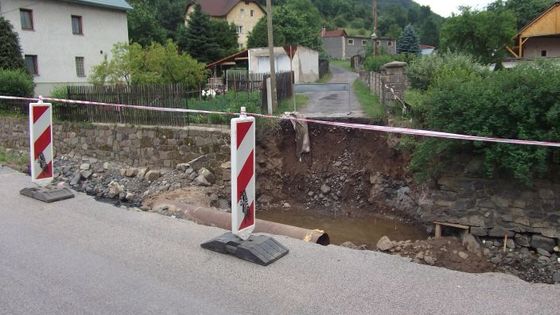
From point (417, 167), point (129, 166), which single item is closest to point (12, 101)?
point (129, 166)

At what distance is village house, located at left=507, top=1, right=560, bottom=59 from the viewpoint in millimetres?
41312

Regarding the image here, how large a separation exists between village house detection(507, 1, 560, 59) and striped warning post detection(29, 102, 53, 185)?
136ft

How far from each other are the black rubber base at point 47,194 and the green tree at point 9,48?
22180mm

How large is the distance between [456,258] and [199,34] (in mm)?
42987

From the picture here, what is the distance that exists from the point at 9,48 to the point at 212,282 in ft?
90.0

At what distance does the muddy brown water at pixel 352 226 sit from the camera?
30.7 ft

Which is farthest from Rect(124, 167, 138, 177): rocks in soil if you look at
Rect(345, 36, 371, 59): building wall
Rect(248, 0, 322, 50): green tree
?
Rect(345, 36, 371, 59): building wall

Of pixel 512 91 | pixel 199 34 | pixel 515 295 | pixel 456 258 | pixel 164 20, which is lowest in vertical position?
pixel 456 258

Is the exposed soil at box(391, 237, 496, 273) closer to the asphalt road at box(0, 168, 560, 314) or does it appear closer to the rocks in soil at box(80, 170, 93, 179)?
the asphalt road at box(0, 168, 560, 314)

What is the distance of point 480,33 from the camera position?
38781mm

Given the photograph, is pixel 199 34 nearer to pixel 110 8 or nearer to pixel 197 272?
pixel 110 8

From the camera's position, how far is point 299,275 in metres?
4.33

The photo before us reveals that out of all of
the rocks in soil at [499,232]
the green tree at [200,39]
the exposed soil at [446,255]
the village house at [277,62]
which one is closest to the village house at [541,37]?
the village house at [277,62]

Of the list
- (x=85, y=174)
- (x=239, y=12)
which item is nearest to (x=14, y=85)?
(x=85, y=174)
